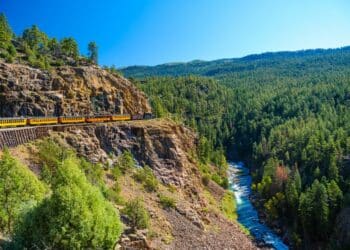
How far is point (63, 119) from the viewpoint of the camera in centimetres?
6962

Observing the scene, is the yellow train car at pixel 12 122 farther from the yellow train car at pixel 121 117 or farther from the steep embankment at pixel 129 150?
the yellow train car at pixel 121 117

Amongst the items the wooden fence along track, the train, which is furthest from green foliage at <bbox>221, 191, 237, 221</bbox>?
the wooden fence along track

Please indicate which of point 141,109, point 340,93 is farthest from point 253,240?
point 340,93

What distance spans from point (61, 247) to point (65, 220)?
220 cm

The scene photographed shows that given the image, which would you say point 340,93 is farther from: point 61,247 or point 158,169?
point 61,247

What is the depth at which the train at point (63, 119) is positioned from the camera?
192ft

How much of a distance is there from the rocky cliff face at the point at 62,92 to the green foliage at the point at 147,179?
59.7 feet

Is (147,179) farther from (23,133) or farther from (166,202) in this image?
(23,133)

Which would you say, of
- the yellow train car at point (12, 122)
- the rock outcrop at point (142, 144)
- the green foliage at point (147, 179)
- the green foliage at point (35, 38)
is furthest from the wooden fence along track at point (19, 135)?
the green foliage at point (35, 38)

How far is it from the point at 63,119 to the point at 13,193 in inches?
1384

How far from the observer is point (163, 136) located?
277ft

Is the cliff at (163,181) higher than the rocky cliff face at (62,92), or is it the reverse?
the rocky cliff face at (62,92)

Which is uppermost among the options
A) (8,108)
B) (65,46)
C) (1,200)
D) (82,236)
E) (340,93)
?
(65,46)

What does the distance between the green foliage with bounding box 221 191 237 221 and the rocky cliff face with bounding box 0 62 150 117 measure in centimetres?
3107
